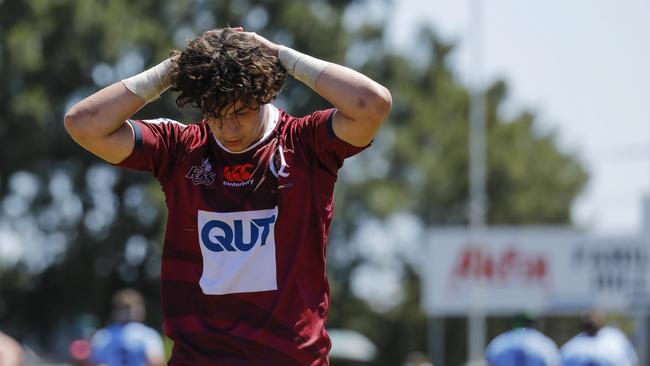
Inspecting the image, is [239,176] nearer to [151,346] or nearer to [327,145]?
[327,145]

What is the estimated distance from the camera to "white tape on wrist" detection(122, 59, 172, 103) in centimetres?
437

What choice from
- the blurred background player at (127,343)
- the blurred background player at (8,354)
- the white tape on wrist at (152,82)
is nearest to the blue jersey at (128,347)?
the blurred background player at (127,343)

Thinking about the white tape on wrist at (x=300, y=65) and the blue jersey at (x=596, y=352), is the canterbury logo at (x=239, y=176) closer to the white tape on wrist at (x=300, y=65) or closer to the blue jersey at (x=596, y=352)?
the white tape on wrist at (x=300, y=65)

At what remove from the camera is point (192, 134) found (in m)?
4.47

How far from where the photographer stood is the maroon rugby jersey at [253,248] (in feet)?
13.8

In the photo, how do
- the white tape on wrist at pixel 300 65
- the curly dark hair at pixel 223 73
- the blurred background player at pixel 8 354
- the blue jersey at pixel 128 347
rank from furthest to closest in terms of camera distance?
1. the blue jersey at pixel 128 347
2. the blurred background player at pixel 8 354
3. the white tape on wrist at pixel 300 65
4. the curly dark hair at pixel 223 73

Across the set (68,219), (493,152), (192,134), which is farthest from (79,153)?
(192,134)

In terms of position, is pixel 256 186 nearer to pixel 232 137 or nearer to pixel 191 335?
pixel 232 137

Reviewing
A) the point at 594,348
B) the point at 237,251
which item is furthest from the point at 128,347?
the point at 237,251

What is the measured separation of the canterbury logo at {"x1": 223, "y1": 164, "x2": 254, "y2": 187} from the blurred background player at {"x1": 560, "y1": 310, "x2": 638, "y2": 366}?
9.47 meters

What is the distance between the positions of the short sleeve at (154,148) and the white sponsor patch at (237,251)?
0.25 meters

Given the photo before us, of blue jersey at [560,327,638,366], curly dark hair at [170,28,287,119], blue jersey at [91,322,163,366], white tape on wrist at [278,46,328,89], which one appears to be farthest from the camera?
blue jersey at [91,322,163,366]

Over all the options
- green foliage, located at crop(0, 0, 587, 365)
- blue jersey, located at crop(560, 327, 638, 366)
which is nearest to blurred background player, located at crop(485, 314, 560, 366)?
blue jersey, located at crop(560, 327, 638, 366)

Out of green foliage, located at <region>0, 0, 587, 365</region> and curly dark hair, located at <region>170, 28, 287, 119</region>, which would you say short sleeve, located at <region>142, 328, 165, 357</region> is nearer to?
curly dark hair, located at <region>170, 28, 287, 119</region>
